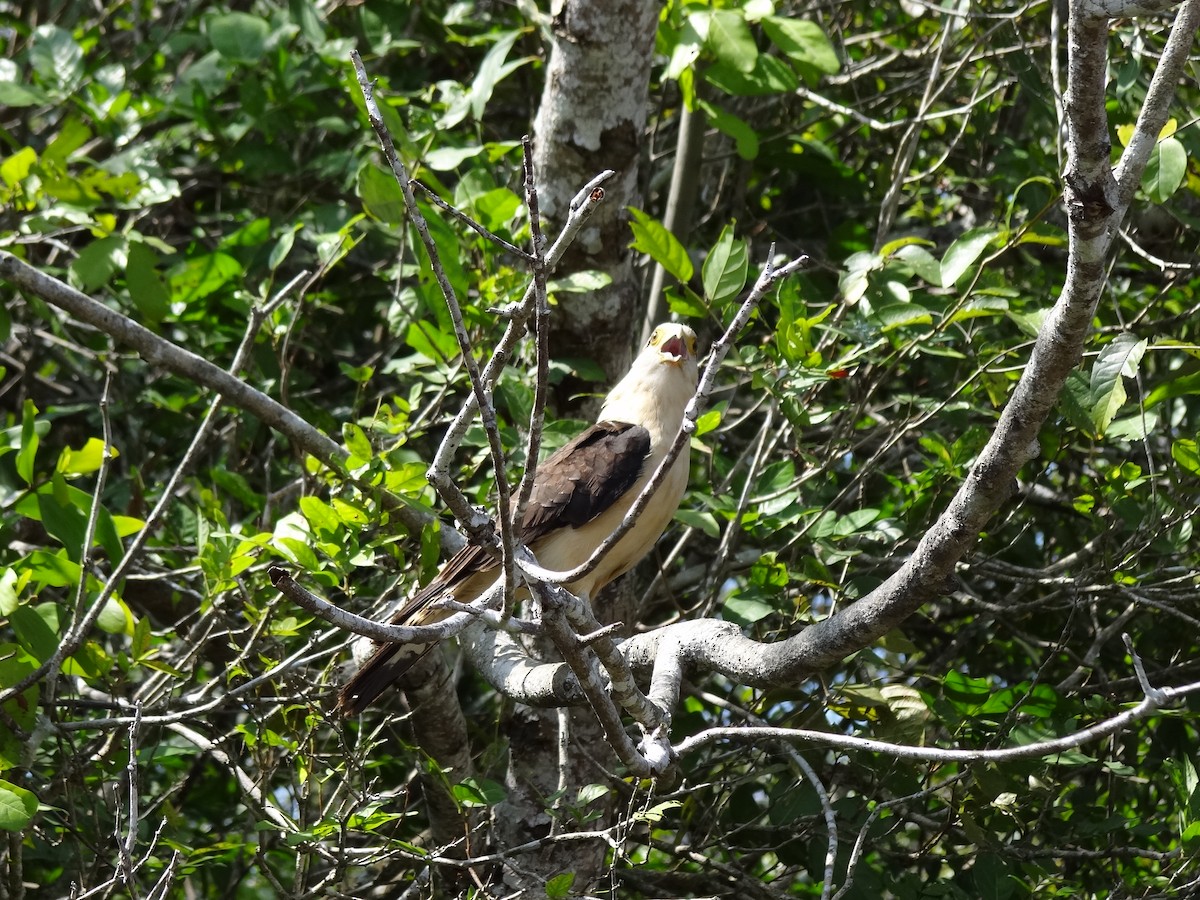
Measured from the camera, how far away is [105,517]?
3275mm

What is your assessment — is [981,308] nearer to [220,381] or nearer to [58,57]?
[220,381]

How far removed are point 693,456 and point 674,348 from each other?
702 mm

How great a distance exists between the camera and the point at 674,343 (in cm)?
408

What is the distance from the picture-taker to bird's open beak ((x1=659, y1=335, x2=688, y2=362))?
407cm

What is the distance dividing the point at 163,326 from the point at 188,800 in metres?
1.88

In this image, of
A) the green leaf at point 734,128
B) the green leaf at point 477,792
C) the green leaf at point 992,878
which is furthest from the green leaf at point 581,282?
the green leaf at point 992,878

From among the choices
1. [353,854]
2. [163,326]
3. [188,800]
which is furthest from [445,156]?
[188,800]

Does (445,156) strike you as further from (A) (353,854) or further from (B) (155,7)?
(B) (155,7)

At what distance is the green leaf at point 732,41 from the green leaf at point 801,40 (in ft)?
0.33

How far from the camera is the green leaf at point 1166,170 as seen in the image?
3.12 metres

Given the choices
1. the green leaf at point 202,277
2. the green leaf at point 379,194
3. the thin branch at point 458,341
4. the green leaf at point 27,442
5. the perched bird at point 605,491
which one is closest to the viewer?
the thin branch at point 458,341

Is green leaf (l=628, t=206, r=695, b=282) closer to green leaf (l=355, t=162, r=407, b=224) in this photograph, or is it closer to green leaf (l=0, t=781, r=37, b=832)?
green leaf (l=355, t=162, r=407, b=224)

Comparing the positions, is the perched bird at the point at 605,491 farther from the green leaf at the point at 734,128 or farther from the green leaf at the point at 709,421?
the green leaf at the point at 734,128

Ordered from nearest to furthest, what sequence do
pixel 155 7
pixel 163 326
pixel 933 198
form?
pixel 163 326 < pixel 933 198 < pixel 155 7
